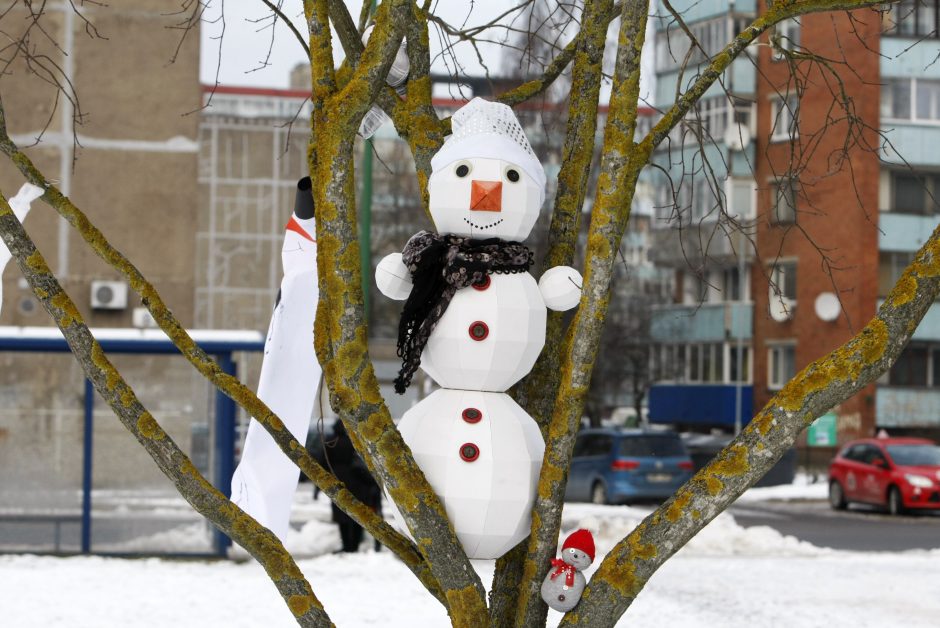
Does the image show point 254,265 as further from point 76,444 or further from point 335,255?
point 335,255

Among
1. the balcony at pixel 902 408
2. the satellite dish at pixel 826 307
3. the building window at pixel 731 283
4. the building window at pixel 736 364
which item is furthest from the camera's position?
the building window at pixel 731 283

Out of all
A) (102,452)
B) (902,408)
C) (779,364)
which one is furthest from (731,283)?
(102,452)

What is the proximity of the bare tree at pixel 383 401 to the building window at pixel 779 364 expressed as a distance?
129 feet

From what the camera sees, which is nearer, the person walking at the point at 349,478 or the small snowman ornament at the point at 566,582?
the small snowman ornament at the point at 566,582

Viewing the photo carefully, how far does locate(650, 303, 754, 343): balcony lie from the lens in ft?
146

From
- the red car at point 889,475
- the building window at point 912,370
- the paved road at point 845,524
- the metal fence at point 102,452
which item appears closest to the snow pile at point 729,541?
the paved road at point 845,524

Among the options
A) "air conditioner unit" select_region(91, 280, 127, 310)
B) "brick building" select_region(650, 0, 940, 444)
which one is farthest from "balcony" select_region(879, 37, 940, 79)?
"air conditioner unit" select_region(91, 280, 127, 310)

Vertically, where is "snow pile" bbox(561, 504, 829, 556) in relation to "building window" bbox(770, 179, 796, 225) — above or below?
below

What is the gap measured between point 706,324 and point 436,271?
4244cm

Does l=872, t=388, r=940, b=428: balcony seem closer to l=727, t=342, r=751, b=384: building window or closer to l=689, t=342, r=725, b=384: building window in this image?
l=727, t=342, r=751, b=384: building window

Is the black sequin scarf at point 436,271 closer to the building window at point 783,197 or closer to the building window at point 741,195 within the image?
the building window at point 783,197

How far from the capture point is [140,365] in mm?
13781

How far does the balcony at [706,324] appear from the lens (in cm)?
4450

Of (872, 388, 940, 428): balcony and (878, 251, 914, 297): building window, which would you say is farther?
(878, 251, 914, 297): building window
